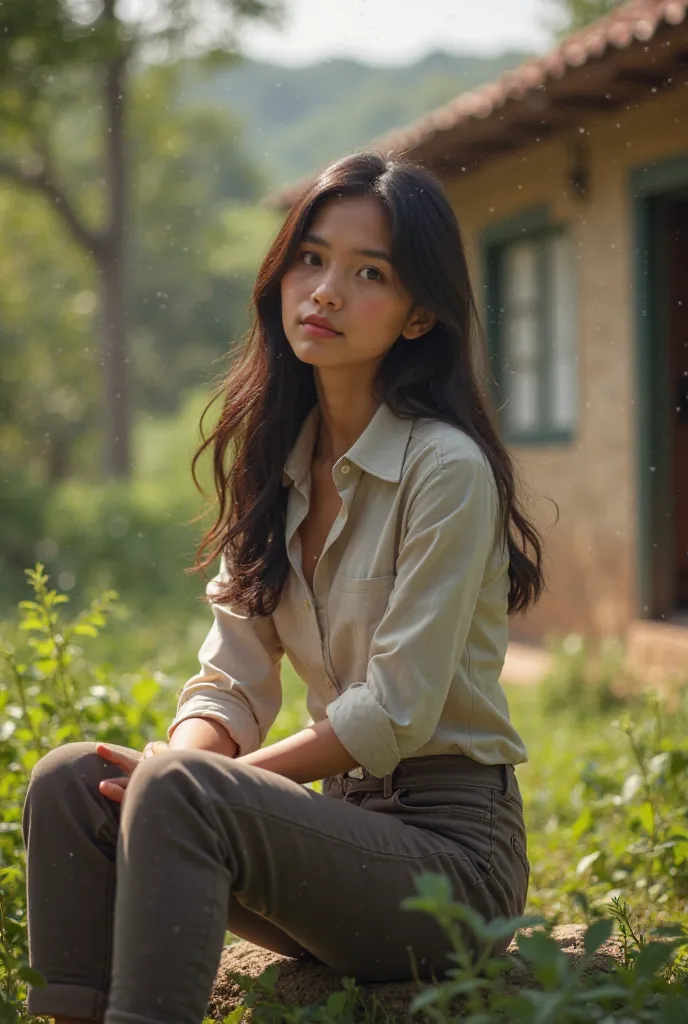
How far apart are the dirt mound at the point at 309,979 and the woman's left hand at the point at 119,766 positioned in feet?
1.62

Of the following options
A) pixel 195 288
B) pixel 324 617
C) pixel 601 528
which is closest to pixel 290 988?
pixel 324 617

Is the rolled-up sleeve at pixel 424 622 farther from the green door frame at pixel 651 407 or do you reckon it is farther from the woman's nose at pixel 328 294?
the green door frame at pixel 651 407

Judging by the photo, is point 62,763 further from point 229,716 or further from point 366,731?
point 366,731

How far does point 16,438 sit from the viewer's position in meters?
32.6

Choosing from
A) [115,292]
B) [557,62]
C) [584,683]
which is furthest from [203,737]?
[115,292]

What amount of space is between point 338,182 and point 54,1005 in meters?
1.52

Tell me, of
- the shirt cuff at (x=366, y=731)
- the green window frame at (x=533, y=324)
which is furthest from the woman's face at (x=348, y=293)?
the green window frame at (x=533, y=324)

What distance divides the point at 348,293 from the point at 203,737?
87cm

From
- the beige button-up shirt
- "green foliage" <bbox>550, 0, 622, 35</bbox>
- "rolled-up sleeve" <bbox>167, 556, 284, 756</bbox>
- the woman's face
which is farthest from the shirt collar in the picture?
"green foliage" <bbox>550, 0, 622, 35</bbox>

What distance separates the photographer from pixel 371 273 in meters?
2.56

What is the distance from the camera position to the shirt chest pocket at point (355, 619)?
242 cm

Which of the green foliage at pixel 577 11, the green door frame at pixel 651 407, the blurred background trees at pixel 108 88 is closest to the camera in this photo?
the green door frame at pixel 651 407

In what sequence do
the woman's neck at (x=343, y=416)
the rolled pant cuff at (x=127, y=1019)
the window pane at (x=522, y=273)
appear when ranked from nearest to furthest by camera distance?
the rolled pant cuff at (x=127, y=1019)
the woman's neck at (x=343, y=416)
the window pane at (x=522, y=273)

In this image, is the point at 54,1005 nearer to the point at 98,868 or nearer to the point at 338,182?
the point at 98,868
